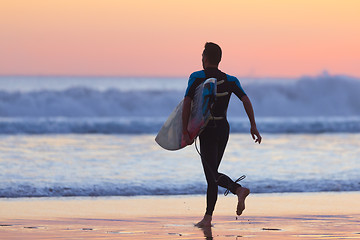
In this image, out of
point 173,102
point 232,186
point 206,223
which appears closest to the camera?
point 232,186

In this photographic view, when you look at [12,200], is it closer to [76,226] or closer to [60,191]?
[60,191]

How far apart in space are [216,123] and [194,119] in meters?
0.19

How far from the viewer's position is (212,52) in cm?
521

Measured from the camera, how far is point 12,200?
23.6ft

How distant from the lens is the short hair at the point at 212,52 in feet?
17.0

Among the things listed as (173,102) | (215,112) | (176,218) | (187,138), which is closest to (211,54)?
(215,112)

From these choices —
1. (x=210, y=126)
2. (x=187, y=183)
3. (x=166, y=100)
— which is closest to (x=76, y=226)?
(x=210, y=126)

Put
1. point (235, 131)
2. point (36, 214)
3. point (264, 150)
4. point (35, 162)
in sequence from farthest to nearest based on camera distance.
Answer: point (235, 131), point (264, 150), point (35, 162), point (36, 214)

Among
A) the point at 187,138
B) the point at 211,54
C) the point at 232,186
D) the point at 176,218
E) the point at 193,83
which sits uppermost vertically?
the point at 211,54

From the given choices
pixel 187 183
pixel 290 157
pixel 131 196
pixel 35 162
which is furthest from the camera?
pixel 290 157

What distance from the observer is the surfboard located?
5031mm

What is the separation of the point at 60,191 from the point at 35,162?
3.01 m

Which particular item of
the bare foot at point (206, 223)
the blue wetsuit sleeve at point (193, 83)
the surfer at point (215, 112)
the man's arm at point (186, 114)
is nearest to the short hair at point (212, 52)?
the surfer at point (215, 112)

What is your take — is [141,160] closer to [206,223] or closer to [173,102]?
[206,223]
